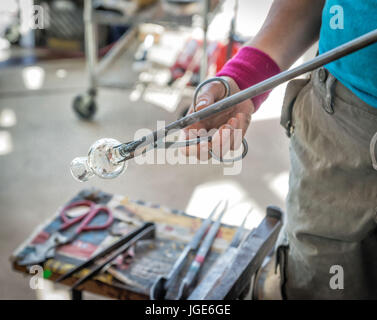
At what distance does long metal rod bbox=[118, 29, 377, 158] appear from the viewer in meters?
0.33

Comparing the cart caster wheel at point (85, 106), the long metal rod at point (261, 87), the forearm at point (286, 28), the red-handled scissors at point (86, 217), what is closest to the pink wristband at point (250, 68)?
the forearm at point (286, 28)

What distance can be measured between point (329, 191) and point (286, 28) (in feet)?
0.81

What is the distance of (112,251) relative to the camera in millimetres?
885

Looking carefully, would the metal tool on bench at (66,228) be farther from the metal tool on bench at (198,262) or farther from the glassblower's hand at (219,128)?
the glassblower's hand at (219,128)

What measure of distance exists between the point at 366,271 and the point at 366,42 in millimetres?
413

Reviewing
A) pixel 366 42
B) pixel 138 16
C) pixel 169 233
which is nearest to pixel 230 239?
pixel 169 233

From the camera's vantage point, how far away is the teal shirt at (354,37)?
19.9 inches

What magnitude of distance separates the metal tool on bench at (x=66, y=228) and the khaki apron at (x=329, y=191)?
1.49ft

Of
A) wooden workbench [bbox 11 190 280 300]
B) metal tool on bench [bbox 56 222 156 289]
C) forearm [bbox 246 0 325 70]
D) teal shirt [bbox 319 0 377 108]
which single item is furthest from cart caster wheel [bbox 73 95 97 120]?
teal shirt [bbox 319 0 377 108]

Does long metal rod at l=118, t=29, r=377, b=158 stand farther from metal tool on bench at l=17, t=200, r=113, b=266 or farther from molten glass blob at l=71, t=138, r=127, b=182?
metal tool on bench at l=17, t=200, r=113, b=266

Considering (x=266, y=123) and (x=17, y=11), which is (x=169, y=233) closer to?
(x=266, y=123)

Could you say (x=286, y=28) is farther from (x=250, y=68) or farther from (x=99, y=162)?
(x=99, y=162)

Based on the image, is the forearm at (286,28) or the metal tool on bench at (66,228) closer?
the forearm at (286,28)

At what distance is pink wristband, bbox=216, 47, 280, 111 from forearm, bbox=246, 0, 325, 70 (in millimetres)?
12
